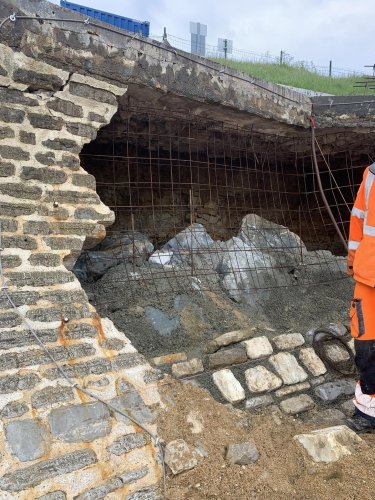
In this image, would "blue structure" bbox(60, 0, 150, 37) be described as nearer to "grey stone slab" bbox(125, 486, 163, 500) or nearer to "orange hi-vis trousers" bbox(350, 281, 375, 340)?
"orange hi-vis trousers" bbox(350, 281, 375, 340)

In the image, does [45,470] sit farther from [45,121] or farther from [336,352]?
[336,352]

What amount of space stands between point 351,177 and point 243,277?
7.50 feet

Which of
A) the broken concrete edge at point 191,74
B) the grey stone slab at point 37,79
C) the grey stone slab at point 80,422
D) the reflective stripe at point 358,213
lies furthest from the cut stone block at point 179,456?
the broken concrete edge at point 191,74

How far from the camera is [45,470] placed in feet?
6.95

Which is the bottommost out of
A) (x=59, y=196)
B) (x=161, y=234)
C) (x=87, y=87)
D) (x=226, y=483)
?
(x=226, y=483)

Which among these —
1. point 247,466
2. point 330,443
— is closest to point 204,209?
point 330,443

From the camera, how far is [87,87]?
2.89 m

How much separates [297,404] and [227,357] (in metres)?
0.58

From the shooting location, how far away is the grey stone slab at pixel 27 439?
2.11 m

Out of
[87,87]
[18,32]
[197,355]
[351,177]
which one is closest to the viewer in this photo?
[18,32]

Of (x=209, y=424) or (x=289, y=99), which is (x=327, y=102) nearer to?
(x=289, y=99)

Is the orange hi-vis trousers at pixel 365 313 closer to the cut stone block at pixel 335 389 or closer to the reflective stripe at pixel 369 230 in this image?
the reflective stripe at pixel 369 230

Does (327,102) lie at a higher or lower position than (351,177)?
higher

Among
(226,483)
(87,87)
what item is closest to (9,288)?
(87,87)
